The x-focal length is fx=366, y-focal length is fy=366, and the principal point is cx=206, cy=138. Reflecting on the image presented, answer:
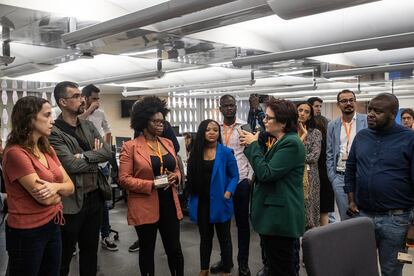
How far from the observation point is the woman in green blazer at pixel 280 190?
1983 millimetres

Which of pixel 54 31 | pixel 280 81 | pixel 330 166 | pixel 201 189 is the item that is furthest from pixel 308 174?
pixel 280 81

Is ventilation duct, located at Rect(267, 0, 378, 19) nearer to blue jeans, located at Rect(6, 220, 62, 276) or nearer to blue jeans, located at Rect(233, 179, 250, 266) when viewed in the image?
blue jeans, located at Rect(233, 179, 250, 266)

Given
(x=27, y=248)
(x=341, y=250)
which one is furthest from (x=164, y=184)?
(x=341, y=250)

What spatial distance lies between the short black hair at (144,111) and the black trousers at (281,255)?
3.46ft

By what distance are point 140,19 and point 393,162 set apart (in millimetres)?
1802

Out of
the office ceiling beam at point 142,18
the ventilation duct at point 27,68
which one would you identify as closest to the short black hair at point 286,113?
the office ceiling beam at point 142,18

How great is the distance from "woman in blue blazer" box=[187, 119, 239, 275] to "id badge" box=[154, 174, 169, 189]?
16.8 inches

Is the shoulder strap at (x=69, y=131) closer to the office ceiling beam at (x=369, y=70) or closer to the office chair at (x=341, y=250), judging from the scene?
the office chair at (x=341, y=250)

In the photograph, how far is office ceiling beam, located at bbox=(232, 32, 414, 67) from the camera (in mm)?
2947

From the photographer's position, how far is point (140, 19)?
8.11 ft

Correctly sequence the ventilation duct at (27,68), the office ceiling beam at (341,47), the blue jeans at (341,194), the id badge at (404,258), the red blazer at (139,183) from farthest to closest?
the ventilation duct at (27,68) < the office ceiling beam at (341,47) < the blue jeans at (341,194) < the red blazer at (139,183) < the id badge at (404,258)

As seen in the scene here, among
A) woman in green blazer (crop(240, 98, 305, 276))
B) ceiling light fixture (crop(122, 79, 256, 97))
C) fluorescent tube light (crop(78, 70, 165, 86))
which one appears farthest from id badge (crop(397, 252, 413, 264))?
ceiling light fixture (crop(122, 79, 256, 97))

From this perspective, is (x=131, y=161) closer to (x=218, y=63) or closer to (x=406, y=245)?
Result: (x=406, y=245)

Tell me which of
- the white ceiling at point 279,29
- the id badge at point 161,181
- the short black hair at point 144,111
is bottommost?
the id badge at point 161,181
